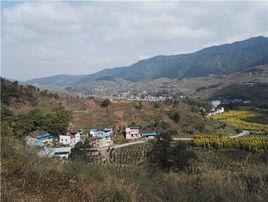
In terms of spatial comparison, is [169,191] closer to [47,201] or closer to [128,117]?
[47,201]

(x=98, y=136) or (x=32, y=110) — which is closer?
(x=98, y=136)

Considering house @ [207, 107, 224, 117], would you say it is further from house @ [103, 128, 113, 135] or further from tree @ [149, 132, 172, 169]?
tree @ [149, 132, 172, 169]

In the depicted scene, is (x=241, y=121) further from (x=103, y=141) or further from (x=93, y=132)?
(x=103, y=141)

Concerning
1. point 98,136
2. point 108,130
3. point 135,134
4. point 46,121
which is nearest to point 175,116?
point 135,134

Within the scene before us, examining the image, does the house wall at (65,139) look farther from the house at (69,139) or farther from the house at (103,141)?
the house at (103,141)

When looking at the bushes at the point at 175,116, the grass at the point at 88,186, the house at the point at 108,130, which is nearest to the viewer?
the grass at the point at 88,186

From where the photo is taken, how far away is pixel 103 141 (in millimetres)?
45562

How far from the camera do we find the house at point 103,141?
44.5 metres

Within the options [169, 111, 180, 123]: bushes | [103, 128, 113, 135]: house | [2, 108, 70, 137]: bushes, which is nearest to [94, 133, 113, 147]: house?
[103, 128, 113, 135]: house

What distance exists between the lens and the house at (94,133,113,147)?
44.5m

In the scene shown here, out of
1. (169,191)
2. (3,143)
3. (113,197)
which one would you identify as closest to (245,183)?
(169,191)

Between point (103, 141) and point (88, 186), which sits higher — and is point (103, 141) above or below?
below

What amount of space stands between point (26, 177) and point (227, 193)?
8.00 feet

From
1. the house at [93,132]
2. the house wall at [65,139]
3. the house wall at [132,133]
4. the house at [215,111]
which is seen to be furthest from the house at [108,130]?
the house at [215,111]
